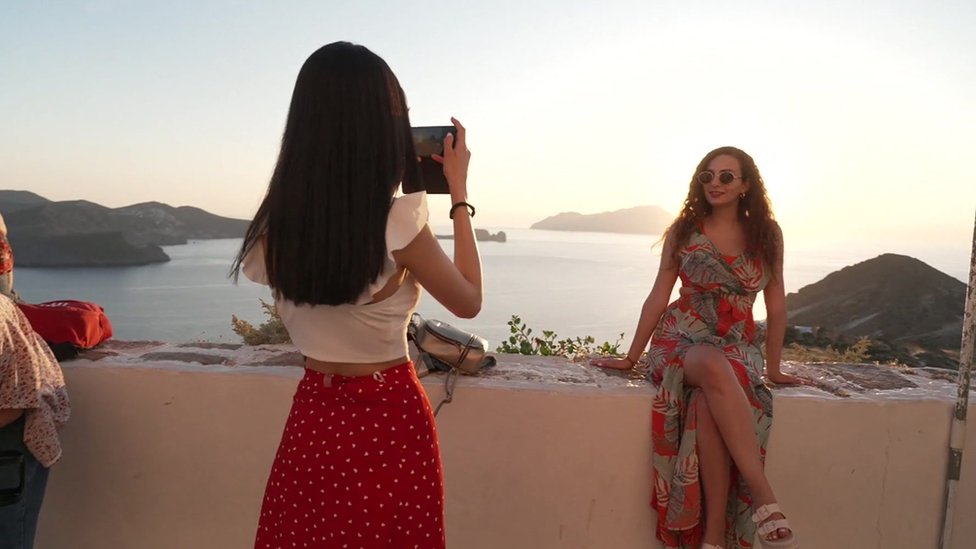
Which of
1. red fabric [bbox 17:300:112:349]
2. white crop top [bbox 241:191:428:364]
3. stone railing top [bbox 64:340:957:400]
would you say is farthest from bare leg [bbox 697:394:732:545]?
red fabric [bbox 17:300:112:349]

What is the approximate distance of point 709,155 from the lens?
2.86 metres

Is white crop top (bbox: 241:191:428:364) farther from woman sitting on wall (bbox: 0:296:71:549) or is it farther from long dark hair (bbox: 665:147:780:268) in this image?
long dark hair (bbox: 665:147:780:268)

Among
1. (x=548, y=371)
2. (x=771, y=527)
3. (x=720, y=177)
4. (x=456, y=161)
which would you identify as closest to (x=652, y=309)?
(x=548, y=371)

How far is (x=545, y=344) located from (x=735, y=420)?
5.15 ft

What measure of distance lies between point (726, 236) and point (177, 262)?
71.8ft

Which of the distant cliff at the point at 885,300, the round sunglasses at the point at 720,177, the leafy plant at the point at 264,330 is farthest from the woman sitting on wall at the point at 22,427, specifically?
the distant cliff at the point at 885,300

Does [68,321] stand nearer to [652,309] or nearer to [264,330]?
[264,330]

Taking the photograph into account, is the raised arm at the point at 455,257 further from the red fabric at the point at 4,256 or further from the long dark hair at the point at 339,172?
the red fabric at the point at 4,256

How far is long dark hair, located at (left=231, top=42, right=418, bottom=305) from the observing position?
1221mm

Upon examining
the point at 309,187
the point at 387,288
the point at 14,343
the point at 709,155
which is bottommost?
the point at 14,343

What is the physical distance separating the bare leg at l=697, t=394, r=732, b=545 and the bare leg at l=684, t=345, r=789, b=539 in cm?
3

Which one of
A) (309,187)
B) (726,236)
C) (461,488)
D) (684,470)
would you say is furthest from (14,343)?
(726,236)

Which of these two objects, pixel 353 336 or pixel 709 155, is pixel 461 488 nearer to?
pixel 353 336

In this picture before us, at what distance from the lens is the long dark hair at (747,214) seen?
265cm
